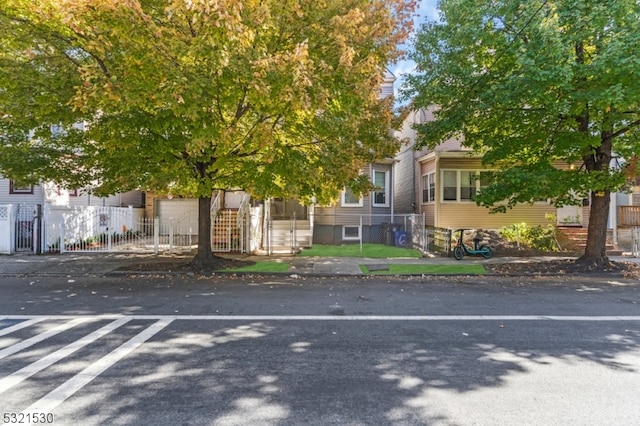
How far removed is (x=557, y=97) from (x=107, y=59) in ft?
36.9

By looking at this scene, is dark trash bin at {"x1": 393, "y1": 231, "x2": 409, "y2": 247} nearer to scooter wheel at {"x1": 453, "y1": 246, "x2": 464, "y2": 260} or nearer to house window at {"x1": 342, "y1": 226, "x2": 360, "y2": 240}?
house window at {"x1": 342, "y1": 226, "x2": 360, "y2": 240}

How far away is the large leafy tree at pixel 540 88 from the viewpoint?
30.8ft

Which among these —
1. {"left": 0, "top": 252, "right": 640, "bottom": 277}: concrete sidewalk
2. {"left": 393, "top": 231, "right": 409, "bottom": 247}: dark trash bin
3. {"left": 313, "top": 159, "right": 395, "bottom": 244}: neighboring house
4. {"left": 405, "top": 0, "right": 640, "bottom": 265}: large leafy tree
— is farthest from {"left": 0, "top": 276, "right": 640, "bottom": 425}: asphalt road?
{"left": 313, "top": 159, "right": 395, "bottom": 244}: neighboring house

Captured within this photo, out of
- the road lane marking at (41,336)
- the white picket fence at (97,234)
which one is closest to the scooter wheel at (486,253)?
the white picket fence at (97,234)

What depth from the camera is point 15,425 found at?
10.7 ft

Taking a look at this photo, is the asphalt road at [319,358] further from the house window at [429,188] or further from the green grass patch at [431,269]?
the house window at [429,188]

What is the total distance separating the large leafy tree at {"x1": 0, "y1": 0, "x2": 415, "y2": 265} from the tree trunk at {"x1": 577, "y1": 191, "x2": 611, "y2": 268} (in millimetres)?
6880

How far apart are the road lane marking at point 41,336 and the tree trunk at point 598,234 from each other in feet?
44.8

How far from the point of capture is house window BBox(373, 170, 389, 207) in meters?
20.4

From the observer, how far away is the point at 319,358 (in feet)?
15.9

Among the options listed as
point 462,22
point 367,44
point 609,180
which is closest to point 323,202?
point 367,44

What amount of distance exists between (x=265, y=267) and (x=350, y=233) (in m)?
7.93

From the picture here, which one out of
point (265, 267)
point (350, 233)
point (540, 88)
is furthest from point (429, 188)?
point (265, 267)

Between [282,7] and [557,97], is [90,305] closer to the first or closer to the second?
[282,7]
